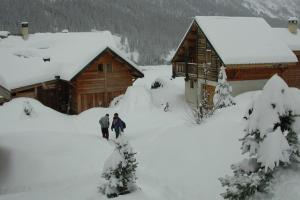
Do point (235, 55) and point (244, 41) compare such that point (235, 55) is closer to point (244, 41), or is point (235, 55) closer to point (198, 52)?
point (244, 41)

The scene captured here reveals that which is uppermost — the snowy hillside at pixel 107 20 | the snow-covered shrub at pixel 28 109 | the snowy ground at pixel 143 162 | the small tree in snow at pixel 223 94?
the snowy hillside at pixel 107 20

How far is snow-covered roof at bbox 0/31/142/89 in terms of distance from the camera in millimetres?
28144

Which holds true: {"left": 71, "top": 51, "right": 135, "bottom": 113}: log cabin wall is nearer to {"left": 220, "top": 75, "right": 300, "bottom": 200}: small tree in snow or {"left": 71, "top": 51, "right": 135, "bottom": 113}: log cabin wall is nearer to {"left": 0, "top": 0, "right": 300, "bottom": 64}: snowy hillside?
{"left": 220, "top": 75, "right": 300, "bottom": 200}: small tree in snow

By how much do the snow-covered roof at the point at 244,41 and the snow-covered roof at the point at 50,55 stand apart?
614 centimetres

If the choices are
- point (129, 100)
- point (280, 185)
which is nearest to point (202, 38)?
point (129, 100)

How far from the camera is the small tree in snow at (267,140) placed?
7.98m

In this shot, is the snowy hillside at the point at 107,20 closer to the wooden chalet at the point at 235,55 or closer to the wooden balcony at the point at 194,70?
the wooden balcony at the point at 194,70

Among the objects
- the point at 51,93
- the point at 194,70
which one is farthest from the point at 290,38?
the point at 51,93

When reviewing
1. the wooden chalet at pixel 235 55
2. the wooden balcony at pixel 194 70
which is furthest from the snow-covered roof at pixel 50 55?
the wooden chalet at pixel 235 55

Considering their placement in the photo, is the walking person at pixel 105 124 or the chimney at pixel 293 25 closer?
the walking person at pixel 105 124

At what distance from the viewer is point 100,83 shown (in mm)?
29844

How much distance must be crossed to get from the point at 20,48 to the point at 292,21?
22.0 metres

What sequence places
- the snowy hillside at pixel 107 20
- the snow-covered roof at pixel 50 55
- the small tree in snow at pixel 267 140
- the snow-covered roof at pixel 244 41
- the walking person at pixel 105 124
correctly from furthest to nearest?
1. the snowy hillside at pixel 107 20
2. the snow-covered roof at pixel 50 55
3. the snow-covered roof at pixel 244 41
4. the walking person at pixel 105 124
5. the small tree in snow at pixel 267 140

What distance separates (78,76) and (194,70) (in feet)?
28.4
